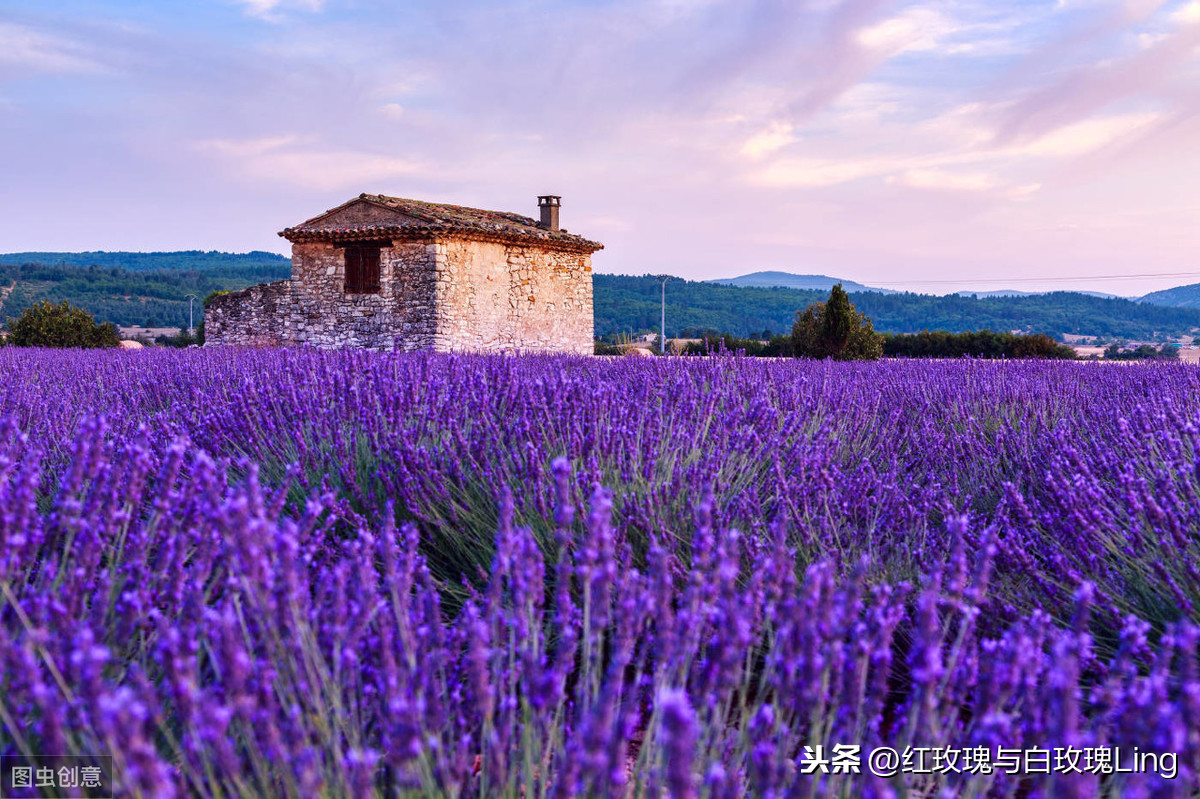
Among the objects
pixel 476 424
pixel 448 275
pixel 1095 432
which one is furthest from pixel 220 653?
pixel 448 275

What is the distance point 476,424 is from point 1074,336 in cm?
11506

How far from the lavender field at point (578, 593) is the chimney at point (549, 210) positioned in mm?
16107

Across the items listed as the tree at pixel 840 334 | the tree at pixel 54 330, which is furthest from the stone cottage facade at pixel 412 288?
the tree at pixel 840 334

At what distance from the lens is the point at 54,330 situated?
18.0m

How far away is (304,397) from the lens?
10.2 ft

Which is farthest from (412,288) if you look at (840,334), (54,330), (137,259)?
(137,259)

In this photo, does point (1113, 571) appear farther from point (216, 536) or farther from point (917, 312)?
point (917, 312)

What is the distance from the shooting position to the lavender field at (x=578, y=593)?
100 cm

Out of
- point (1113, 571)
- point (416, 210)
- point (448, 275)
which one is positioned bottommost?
point (1113, 571)

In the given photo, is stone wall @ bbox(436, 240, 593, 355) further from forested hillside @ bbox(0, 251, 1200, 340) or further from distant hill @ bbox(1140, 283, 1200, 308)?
distant hill @ bbox(1140, 283, 1200, 308)

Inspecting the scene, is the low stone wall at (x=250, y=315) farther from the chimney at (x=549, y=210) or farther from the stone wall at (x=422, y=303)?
the chimney at (x=549, y=210)

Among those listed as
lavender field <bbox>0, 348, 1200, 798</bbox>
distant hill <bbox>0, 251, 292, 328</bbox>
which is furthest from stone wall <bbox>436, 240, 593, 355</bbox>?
distant hill <bbox>0, 251, 292, 328</bbox>

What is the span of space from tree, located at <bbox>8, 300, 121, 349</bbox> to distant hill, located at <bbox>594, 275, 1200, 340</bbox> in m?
72.9

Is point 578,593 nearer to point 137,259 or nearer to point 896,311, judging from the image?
point 896,311
